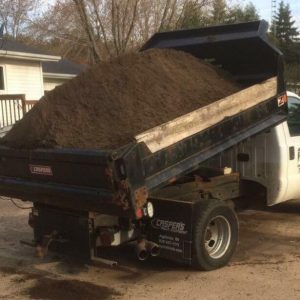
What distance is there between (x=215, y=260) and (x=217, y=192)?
0.93 m

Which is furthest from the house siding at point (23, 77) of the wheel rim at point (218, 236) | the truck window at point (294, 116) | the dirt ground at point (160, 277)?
the wheel rim at point (218, 236)

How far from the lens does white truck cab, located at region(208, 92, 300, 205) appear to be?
7301 mm

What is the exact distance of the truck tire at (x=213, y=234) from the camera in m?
5.72

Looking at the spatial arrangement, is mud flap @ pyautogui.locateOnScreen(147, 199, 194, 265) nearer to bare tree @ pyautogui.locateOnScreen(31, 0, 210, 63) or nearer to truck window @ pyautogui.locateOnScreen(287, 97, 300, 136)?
truck window @ pyautogui.locateOnScreen(287, 97, 300, 136)

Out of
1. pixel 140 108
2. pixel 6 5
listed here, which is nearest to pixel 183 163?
pixel 140 108

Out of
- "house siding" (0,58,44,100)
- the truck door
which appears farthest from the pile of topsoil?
"house siding" (0,58,44,100)

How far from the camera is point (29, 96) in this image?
2302cm

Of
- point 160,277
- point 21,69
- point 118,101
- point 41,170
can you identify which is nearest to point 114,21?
point 21,69

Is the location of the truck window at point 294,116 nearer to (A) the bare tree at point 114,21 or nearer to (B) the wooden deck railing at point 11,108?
(A) the bare tree at point 114,21

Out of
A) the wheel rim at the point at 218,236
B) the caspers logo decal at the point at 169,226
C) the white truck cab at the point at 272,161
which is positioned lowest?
the wheel rim at the point at 218,236

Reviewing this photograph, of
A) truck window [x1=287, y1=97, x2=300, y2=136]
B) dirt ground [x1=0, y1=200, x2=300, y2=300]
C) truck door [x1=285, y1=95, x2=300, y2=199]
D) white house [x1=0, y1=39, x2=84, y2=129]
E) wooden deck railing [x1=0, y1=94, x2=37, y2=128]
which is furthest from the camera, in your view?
white house [x1=0, y1=39, x2=84, y2=129]

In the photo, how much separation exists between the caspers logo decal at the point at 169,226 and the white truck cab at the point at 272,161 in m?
1.64

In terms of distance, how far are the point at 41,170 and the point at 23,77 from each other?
696 inches

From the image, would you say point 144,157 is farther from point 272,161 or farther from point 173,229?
point 272,161
